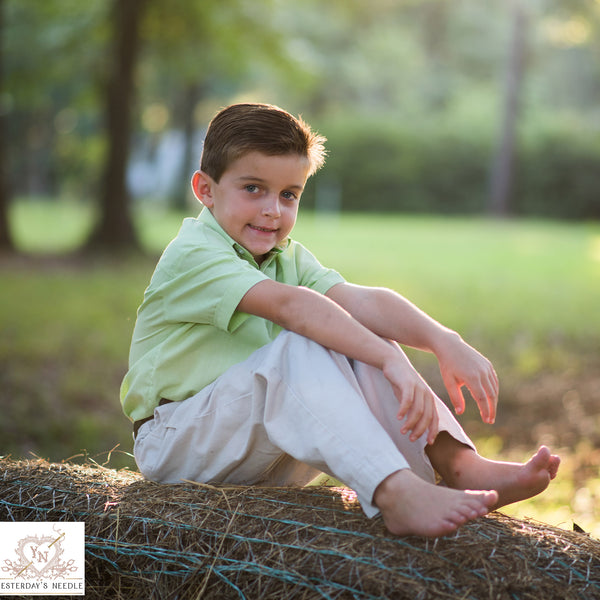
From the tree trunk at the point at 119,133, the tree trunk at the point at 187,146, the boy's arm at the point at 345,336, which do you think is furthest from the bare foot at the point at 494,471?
the tree trunk at the point at 187,146

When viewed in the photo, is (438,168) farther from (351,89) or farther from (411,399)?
(411,399)

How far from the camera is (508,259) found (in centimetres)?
1281

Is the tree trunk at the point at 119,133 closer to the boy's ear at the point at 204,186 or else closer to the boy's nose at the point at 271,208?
the boy's ear at the point at 204,186

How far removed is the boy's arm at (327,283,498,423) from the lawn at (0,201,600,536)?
3.05ft

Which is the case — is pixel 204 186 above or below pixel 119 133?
above

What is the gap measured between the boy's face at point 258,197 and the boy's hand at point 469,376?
64 centimetres

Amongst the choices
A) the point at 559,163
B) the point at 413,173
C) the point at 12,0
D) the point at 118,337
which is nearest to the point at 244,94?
the point at 413,173

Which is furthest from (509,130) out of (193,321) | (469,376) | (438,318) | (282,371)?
(282,371)

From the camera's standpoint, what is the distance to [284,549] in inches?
79.5

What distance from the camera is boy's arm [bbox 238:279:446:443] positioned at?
2090 millimetres

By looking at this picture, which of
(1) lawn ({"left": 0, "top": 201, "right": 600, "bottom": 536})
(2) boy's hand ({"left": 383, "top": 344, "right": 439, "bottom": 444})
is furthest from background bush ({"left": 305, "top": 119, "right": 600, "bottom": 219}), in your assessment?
(2) boy's hand ({"left": 383, "top": 344, "right": 439, "bottom": 444})

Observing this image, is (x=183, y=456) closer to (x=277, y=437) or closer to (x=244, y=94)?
(x=277, y=437)

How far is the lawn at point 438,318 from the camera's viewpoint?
16.6ft

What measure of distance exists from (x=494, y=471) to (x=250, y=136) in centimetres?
119
